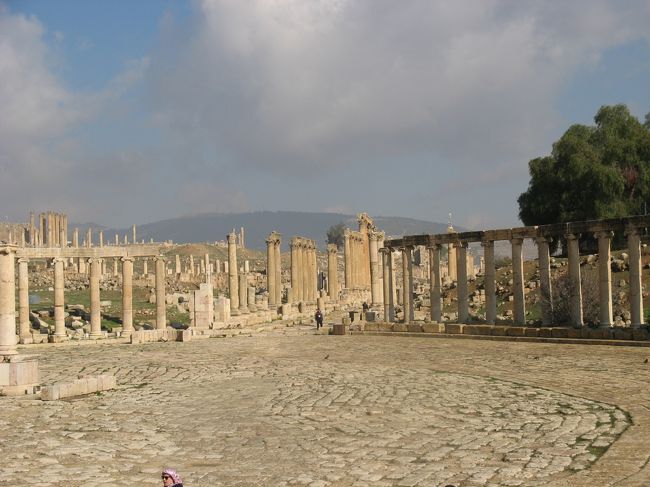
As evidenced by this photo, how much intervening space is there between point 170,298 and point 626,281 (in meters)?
37.8

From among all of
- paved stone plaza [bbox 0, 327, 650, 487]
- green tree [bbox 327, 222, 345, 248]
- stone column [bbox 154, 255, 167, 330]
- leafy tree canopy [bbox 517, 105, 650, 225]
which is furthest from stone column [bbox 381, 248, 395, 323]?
green tree [bbox 327, 222, 345, 248]

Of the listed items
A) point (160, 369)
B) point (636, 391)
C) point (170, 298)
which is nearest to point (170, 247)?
point (170, 298)

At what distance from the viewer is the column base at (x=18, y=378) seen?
17.4 m

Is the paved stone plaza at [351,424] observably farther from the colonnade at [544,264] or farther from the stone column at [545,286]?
the stone column at [545,286]

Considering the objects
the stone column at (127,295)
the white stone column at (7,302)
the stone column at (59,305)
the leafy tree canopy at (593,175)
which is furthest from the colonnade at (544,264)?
the leafy tree canopy at (593,175)

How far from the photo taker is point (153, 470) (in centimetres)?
1009

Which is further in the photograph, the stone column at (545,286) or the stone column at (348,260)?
the stone column at (348,260)

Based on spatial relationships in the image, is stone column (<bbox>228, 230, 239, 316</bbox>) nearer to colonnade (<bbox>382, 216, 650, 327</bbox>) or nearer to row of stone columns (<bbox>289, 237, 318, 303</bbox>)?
row of stone columns (<bbox>289, 237, 318, 303</bbox>)

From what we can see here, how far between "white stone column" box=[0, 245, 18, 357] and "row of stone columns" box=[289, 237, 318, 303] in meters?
32.3

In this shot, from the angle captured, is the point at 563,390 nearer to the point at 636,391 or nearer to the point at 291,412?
the point at 636,391

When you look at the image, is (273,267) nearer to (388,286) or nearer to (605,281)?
(388,286)

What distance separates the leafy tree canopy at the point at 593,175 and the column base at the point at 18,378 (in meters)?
40.3

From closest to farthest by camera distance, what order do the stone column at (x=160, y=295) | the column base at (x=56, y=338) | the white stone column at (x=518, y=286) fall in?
1. the white stone column at (x=518, y=286)
2. the column base at (x=56, y=338)
3. the stone column at (x=160, y=295)

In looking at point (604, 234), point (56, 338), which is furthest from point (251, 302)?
point (604, 234)
